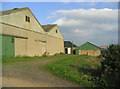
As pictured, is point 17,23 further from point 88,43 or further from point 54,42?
point 88,43

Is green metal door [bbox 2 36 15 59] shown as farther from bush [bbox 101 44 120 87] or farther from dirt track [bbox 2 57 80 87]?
bush [bbox 101 44 120 87]

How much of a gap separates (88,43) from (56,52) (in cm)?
991

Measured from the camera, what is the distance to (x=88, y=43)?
33594 millimetres

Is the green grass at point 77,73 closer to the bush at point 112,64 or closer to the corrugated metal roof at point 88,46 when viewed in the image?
the bush at point 112,64

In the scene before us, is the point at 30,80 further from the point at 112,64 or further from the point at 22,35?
the point at 22,35

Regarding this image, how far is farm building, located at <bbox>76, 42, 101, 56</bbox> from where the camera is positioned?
107 feet

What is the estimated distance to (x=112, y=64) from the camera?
25.5 ft

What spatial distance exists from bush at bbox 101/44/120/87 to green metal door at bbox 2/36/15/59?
33.5 ft

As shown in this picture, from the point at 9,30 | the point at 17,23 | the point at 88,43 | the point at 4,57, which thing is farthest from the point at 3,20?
the point at 88,43

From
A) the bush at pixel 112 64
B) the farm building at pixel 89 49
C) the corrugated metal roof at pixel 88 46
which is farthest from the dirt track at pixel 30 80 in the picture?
the corrugated metal roof at pixel 88 46

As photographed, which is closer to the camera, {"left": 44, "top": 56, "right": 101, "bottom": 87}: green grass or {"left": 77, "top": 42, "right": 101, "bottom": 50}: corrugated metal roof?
{"left": 44, "top": 56, "right": 101, "bottom": 87}: green grass

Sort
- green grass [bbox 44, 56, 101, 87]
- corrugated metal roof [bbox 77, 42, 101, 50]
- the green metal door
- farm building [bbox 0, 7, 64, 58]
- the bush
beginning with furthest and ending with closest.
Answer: corrugated metal roof [bbox 77, 42, 101, 50]
farm building [bbox 0, 7, 64, 58]
the green metal door
the bush
green grass [bbox 44, 56, 101, 87]

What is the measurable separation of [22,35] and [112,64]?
1246 centimetres

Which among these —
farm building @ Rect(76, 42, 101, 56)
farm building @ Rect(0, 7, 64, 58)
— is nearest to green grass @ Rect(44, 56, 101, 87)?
farm building @ Rect(0, 7, 64, 58)
